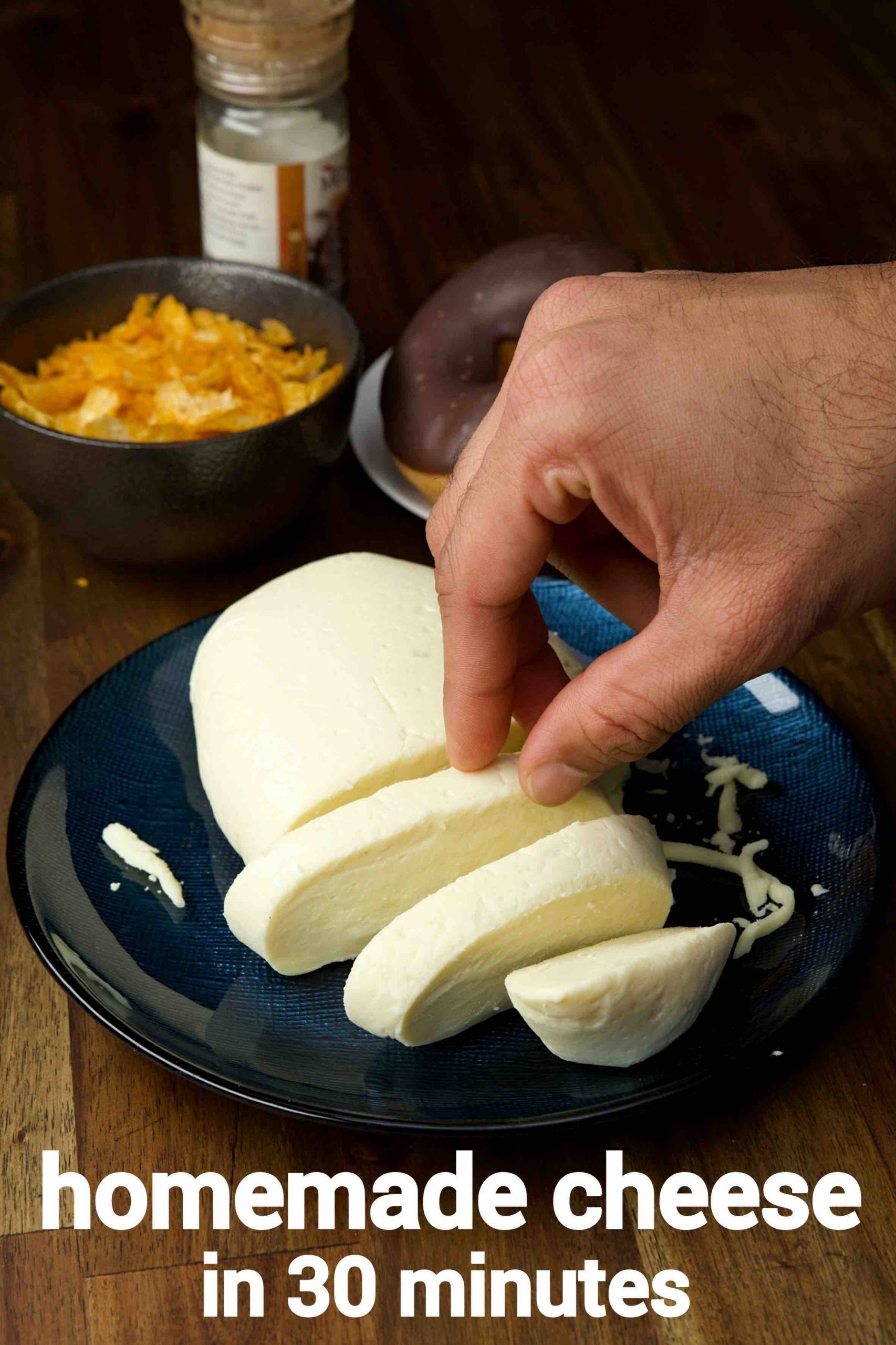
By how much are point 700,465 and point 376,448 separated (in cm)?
77

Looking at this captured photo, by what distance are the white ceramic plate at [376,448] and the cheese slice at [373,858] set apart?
1.61 feet

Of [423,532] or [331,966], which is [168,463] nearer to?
[423,532]

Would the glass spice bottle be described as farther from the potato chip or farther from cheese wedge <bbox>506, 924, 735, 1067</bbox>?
cheese wedge <bbox>506, 924, 735, 1067</bbox>

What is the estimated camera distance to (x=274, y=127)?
153 cm

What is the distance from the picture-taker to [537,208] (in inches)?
78.7

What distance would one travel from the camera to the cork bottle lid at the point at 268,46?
1489mm

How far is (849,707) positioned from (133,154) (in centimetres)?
143

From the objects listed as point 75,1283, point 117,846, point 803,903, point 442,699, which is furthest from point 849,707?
point 75,1283

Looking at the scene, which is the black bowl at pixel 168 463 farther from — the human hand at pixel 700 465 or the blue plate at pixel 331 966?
the human hand at pixel 700 465

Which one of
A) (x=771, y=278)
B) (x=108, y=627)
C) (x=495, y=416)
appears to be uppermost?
(x=771, y=278)

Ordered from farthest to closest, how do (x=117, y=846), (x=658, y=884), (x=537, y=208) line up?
(x=537, y=208) < (x=117, y=846) < (x=658, y=884)

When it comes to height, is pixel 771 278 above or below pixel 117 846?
above

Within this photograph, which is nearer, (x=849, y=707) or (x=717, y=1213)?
(x=717, y=1213)

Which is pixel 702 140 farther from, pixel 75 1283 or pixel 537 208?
pixel 75 1283
